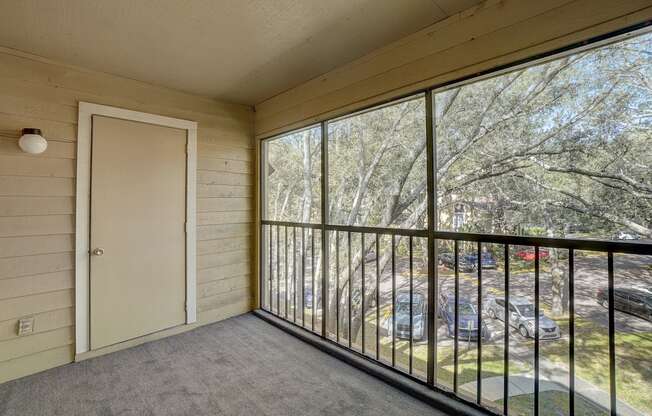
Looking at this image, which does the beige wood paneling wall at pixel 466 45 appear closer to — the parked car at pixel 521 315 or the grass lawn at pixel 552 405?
the parked car at pixel 521 315

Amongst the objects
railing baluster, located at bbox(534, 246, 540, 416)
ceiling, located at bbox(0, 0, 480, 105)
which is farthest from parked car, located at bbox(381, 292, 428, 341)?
ceiling, located at bbox(0, 0, 480, 105)

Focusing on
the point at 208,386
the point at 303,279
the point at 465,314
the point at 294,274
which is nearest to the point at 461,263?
the point at 465,314

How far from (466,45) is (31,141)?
114 inches

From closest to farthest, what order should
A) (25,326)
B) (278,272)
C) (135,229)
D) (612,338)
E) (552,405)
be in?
(612,338)
(552,405)
(25,326)
(135,229)
(278,272)

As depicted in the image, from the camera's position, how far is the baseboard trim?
176 cm

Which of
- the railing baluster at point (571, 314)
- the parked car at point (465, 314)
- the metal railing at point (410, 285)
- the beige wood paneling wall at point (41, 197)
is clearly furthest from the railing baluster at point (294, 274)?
the railing baluster at point (571, 314)

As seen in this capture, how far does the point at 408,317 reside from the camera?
2693mm

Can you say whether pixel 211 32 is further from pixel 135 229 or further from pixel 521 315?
pixel 521 315

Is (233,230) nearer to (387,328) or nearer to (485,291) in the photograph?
(387,328)

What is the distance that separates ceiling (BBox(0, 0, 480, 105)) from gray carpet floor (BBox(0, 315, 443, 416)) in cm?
232

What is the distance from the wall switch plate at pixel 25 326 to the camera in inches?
85.2

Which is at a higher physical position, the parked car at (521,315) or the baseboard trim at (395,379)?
the parked car at (521,315)

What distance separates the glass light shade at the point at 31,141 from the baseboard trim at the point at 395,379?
93.9 inches

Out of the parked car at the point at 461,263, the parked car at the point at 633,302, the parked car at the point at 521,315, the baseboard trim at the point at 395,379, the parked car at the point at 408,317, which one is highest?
the parked car at the point at 461,263
